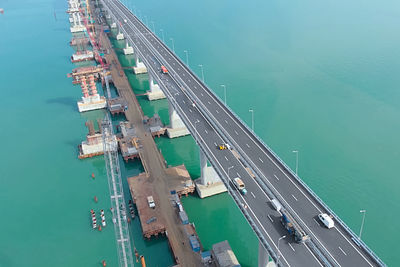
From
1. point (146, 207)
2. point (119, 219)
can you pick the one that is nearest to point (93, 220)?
point (146, 207)

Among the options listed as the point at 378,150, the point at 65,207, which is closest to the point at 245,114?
the point at 378,150

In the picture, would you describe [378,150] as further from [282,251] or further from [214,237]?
[282,251]

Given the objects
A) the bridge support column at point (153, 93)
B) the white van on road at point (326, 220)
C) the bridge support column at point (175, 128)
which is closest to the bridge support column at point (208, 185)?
the bridge support column at point (175, 128)

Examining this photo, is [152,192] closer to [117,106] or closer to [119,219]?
[119,219]

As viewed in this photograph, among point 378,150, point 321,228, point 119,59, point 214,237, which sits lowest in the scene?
point 214,237

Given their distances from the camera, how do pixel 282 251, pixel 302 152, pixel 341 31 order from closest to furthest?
pixel 282 251 < pixel 302 152 < pixel 341 31

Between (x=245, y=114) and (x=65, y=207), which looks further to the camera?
(x=245, y=114)
